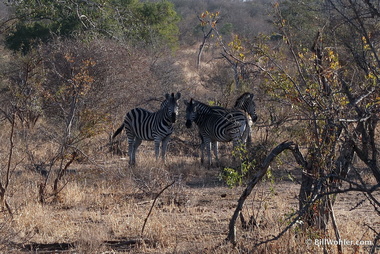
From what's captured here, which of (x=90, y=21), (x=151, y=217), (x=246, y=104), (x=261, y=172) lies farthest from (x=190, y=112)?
(x=261, y=172)

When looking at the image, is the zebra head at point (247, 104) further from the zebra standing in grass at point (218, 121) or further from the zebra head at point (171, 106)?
the zebra head at point (171, 106)

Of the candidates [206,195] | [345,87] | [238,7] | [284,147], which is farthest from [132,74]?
[238,7]

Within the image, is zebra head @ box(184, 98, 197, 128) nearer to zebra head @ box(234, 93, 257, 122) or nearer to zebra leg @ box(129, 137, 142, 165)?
zebra head @ box(234, 93, 257, 122)

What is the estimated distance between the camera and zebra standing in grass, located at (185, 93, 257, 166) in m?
10.4

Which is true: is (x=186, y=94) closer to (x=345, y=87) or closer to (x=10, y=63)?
(x=10, y=63)

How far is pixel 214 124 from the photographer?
1092 cm

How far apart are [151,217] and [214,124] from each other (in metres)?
4.82

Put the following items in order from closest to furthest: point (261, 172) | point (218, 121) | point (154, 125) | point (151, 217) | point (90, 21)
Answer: point (261, 172)
point (151, 217)
point (90, 21)
point (218, 121)
point (154, 125)

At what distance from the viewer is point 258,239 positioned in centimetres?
489

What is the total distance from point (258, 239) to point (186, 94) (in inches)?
483

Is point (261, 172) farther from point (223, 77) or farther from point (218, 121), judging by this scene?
point (223, 77)

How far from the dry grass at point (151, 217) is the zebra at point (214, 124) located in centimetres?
141

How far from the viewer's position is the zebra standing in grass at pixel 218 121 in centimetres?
1036

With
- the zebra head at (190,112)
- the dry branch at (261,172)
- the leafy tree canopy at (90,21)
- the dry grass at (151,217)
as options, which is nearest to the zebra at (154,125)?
the zebra head at (190,112)
